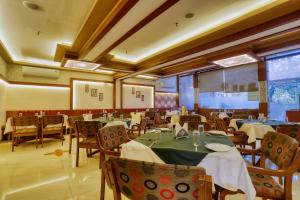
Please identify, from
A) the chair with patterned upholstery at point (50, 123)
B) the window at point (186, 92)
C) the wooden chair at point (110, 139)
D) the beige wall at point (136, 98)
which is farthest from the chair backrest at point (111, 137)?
the window at point (186, 92)

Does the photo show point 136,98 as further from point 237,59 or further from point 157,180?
point 157,180

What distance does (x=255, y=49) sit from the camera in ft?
17.8

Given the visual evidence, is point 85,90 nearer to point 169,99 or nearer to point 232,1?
point 169,99

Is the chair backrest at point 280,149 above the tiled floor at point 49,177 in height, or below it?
above

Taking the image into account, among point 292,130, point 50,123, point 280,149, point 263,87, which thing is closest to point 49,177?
point 50,123

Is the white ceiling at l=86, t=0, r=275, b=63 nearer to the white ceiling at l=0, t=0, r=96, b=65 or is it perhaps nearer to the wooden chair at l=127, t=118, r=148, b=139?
the white ceiling at l=0, t=0, r=96, b=65

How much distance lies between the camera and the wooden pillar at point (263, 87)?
6.44 meters

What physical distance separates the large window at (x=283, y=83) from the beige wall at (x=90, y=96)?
7256mm

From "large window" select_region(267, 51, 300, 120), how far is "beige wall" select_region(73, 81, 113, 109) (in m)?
7.26

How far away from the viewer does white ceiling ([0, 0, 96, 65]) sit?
9.59 feet

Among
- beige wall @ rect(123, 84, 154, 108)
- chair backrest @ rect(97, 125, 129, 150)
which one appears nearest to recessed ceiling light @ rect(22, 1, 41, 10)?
chair backrest @ rect(97, 125, 129, 150)

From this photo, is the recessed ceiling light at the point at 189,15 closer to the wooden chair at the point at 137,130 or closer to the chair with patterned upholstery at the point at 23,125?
the wooden chair at the point at 137,130

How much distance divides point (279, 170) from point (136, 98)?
27.7 ft

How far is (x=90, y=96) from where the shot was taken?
7.80 metres
